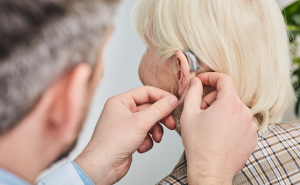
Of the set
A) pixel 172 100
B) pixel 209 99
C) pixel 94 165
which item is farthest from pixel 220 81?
pixel 94 165

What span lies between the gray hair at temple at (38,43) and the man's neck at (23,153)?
19 millimetres

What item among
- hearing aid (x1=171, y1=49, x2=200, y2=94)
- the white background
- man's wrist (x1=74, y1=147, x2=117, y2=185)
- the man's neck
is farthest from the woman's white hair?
the white background

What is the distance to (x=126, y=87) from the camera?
1666 mm

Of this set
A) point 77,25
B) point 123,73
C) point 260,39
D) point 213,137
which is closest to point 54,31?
point 77,25

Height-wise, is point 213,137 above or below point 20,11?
below

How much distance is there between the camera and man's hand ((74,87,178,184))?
2.44 ft

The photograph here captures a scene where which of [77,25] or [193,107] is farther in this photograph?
[193,107]

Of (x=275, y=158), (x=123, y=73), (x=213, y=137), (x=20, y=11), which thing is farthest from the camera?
(x=123, y=73)

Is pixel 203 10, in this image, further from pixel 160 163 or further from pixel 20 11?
pixel 160 163

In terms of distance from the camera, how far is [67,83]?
0.34 meters

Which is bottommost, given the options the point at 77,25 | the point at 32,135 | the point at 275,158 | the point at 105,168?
the point at 275,158

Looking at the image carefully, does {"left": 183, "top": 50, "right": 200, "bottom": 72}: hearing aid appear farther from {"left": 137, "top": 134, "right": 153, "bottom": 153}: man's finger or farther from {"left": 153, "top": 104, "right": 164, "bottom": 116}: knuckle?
{"left": 137, "top": 134, "right": 153, "bottom": 153}: man's finger

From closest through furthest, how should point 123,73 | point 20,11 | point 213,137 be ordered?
point 20,11, point 213,137, point 123,73

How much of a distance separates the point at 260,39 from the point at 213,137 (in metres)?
0.41
